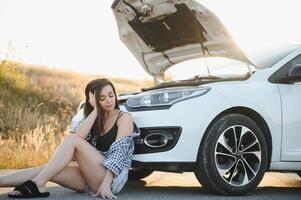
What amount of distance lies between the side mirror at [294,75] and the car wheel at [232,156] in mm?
637

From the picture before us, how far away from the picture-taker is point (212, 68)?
7.46 meters

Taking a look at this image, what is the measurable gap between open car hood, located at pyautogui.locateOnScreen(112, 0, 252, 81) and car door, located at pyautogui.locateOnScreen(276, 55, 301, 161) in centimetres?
46

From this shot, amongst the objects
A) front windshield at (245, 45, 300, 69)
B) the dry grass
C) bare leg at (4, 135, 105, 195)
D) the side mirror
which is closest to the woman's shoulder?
bare leg at (4, 135, 105, 195)

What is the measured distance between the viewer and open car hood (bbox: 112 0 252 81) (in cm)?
656

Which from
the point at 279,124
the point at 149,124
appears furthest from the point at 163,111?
the point at 279,124

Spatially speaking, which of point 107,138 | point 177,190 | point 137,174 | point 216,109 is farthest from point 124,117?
point 137,174

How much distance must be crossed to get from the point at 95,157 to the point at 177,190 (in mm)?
1277

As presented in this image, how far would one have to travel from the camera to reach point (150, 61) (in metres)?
7.95

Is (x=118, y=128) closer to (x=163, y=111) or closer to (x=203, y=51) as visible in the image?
(x=163, y=111)

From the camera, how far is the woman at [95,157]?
5949mm

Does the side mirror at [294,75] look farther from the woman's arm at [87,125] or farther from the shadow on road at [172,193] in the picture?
the woman's arm at [87,125]

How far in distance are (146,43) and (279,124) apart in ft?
6.35

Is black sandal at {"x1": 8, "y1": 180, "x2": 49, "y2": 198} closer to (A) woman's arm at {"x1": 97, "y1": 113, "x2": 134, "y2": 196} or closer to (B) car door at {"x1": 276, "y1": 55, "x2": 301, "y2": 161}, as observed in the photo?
(A) woman's arm at {"x1": 97, "y1": 113, "x2": 134, "y2": 196}

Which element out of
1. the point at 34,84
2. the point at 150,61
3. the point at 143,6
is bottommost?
the point at 34,84
